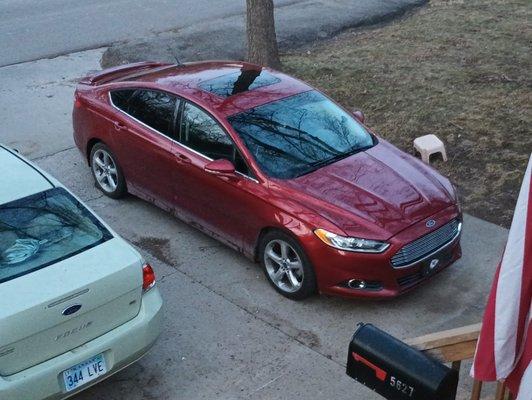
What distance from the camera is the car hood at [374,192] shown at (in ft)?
20.9

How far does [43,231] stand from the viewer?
5.41 m

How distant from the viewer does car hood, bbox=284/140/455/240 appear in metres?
6.36

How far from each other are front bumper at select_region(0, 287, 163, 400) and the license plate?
0.04m

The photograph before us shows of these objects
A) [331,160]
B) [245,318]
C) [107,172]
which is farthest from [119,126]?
[245,318]

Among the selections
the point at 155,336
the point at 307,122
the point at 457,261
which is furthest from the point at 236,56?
the point at 155,336

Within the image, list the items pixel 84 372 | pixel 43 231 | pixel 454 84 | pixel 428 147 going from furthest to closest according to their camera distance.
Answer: pixel 454 84 < pixel 428 147 < pixel 43 231 < pixel 84 372

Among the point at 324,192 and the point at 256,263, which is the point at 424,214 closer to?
the point at 324,192

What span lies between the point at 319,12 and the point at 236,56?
343cm

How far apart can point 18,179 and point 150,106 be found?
7.64ft

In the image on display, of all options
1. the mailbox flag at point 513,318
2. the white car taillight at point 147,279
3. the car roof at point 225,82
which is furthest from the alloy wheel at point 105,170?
the mailbox flag at point 513,318

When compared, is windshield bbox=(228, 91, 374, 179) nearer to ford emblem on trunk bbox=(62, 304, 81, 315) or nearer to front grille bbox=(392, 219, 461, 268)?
front grille bbox=(392, 219, 461, 268)

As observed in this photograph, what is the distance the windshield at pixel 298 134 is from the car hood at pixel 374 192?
0.49 ft

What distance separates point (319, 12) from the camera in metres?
16.0

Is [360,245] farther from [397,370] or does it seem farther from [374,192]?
[397,370]
